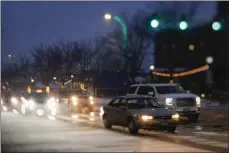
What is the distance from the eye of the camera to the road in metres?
13.1

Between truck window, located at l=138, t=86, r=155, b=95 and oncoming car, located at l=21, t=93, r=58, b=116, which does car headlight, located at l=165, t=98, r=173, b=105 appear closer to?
truck window, located at l=138, t=86, r=155, b=95

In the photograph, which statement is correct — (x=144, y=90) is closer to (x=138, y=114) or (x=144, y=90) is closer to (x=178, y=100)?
(x=178, y=100)

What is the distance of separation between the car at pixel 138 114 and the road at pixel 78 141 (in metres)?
0.48

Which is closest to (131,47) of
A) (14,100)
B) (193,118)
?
(193,118)

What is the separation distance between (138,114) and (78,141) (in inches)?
125

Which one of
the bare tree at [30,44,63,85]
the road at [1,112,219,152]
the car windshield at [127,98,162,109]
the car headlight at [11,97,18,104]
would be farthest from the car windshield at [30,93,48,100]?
the bare tree at [30,44,63,85]

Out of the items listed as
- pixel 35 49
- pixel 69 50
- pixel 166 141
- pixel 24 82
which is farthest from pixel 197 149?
pixel 24 82

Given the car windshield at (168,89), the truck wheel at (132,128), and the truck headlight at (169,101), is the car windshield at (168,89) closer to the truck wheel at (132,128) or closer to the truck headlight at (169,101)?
the truck headlight at (169,101)

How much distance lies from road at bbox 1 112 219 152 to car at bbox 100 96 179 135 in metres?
0.48

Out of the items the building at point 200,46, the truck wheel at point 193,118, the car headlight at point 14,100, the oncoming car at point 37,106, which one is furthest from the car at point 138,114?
the car headlight at point 14,100

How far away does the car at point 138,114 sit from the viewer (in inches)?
667

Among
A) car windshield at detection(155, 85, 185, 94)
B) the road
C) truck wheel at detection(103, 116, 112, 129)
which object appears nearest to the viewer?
the road

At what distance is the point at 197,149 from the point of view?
12.7 meters

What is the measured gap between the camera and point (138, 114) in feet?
56.4
